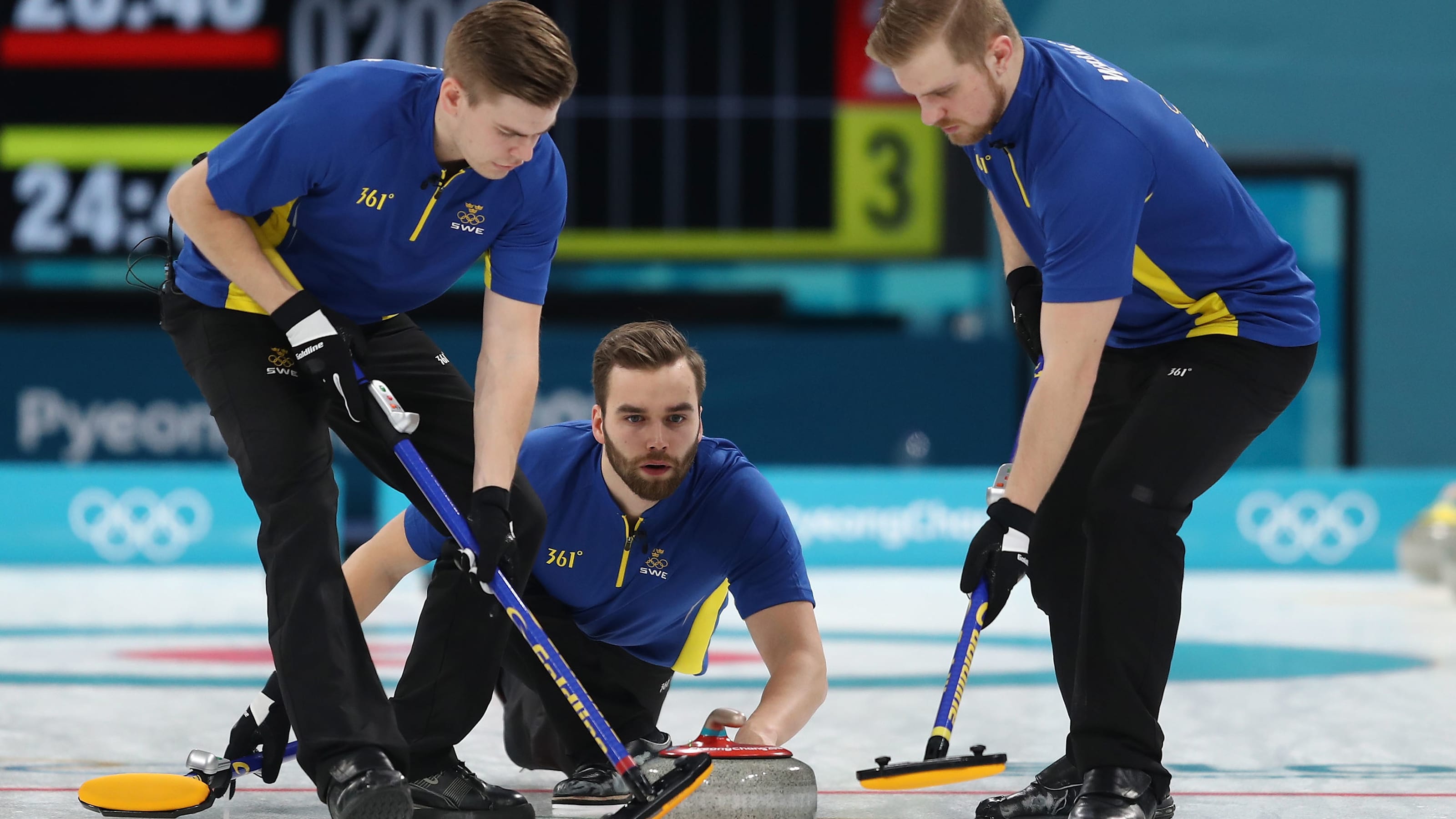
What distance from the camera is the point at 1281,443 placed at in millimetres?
12828

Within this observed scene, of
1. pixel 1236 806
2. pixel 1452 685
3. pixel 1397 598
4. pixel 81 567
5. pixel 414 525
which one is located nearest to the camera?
pixel 1236 806

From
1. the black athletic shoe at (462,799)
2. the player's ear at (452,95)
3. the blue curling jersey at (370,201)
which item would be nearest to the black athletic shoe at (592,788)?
the black athletic shoe at (462,799)

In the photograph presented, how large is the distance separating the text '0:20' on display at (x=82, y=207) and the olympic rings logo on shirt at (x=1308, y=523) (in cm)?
706

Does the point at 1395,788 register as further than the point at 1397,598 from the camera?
No

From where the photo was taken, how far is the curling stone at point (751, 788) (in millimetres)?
2848

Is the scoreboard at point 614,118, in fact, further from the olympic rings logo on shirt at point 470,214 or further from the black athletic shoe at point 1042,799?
the black athletic shoe at point 1042,799

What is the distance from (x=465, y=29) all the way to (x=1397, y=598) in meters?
6.39

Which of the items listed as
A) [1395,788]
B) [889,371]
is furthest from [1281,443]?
[1395,788]

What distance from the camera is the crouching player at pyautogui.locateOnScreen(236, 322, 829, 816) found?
3.38 m

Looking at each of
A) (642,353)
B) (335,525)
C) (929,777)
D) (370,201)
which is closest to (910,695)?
(642,353)

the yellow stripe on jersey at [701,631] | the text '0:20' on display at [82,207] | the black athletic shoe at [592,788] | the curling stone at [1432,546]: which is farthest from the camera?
the text '0:20' on display at [82,207]

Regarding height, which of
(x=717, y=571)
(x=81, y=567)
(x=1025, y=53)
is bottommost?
(x=81, y=567)

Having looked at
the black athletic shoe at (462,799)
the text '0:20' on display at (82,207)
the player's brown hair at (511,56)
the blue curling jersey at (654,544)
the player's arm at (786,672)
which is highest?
the text '0:20' on display at (82,207)

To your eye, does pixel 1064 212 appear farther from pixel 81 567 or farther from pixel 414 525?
pixel 81 567
